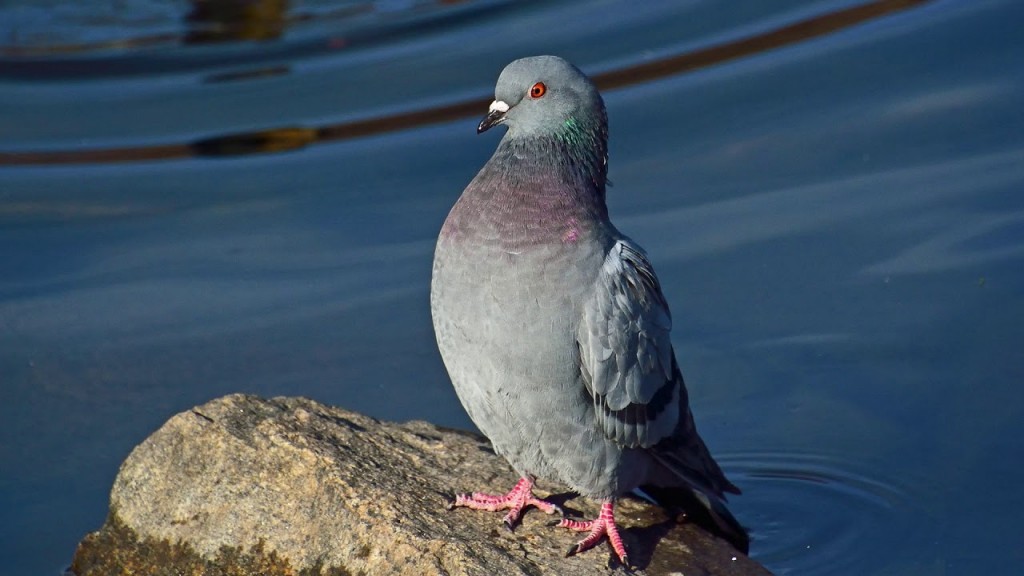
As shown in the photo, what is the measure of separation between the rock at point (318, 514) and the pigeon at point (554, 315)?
200 mm

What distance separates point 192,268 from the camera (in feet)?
28.9

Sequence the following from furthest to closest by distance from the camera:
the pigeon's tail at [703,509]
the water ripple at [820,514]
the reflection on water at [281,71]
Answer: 1. the reflection on water at [281,71]
2. the water ripple at [820,514]
3. the pigeon's tail at [703,509]

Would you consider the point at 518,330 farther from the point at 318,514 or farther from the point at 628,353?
the point at 318,514

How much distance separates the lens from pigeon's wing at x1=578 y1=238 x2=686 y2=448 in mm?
5164

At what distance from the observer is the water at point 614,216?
6887mm

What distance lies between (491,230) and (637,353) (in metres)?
0.82

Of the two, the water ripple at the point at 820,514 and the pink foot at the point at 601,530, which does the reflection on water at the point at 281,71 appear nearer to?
the water ripple at the point at 820,514

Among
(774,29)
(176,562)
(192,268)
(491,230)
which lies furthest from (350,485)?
(774,29)

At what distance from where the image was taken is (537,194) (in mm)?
5227

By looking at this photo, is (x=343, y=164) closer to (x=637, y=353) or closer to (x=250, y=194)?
(x=250, y=194)

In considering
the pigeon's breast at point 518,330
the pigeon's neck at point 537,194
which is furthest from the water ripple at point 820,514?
the pigeon's neck at point 537,194

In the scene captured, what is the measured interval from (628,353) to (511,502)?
839 millimetres

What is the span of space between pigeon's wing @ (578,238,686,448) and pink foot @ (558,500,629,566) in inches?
12.4

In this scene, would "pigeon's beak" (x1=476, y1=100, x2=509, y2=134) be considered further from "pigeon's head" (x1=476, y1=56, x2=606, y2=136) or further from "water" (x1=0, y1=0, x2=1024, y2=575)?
"water" (x1=0, y1=0, x2=1024, y2=575)
